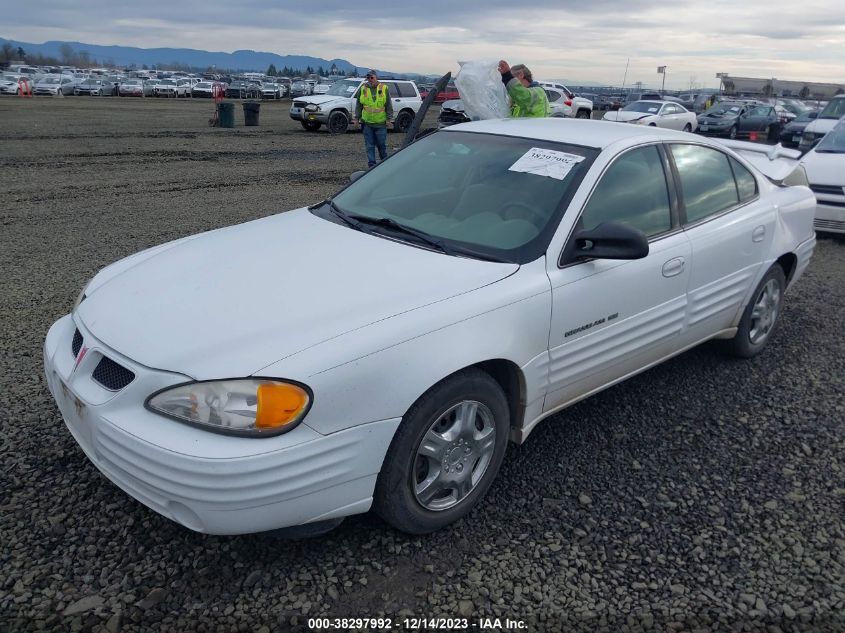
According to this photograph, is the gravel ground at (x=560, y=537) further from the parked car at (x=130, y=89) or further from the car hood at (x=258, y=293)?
the parked car at (x=130, y=89)

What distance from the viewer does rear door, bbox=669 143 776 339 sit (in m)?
3.74

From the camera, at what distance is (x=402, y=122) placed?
75.6ft

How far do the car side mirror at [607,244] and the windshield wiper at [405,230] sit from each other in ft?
1.74

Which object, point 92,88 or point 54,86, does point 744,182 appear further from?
point 92,88

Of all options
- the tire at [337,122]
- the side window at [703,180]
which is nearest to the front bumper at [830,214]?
the side window at [703,180]

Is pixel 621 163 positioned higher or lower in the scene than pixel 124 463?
higher

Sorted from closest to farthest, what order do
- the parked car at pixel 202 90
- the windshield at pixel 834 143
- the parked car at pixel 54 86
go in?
1. the windshield at pixel 834 143
2. the parked car at pixel 54 86
3. the parked car at pixel 202 90

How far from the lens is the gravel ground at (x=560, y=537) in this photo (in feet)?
7.91

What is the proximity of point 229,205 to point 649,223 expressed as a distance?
7.19 metres

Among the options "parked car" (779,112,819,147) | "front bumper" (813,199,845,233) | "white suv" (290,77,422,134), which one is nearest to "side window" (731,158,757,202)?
"front bumper" (813,199,845,233)

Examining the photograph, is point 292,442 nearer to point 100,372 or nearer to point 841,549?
point 100,372

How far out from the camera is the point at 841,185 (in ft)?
26.6

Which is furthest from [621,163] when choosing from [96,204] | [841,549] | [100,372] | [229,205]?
[96,204]

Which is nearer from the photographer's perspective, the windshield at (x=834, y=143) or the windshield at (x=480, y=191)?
the windshield at (x=480, y=191)
